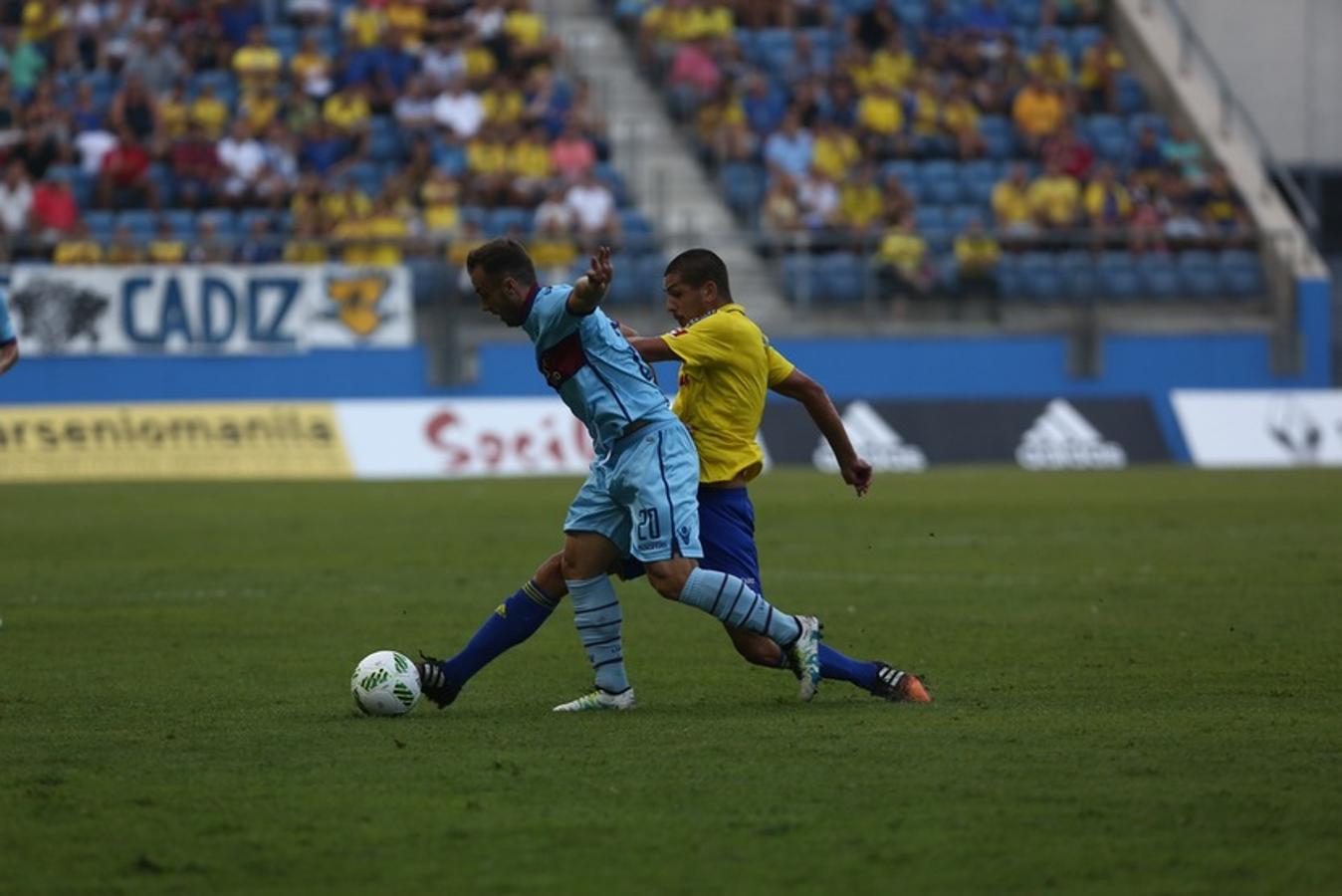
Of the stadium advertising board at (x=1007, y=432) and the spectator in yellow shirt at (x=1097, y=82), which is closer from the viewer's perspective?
the stadium advertising board at (x=1007, y=432)

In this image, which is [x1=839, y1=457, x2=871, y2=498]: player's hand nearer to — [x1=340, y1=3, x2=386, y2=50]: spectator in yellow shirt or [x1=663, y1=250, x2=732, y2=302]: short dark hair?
[x1=663, y1=250, x2=732, y2=302]: short dark hair

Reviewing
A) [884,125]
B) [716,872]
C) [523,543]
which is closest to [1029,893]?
[716,872]

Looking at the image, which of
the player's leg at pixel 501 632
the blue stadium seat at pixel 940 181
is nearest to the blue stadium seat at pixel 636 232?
the blue stadium seat at pixel 940 181

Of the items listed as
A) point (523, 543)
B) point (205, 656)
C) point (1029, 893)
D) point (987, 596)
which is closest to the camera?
point (1029, 893)

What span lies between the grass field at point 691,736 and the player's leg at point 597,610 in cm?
14

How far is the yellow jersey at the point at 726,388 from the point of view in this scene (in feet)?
27.7

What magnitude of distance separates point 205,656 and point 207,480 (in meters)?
15.1

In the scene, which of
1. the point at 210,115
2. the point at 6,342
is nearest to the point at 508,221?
the point at 210,115

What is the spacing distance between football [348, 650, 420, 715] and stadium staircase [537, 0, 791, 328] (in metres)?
20.4

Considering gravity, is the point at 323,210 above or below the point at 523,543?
above

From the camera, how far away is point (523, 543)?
17281 millimetres

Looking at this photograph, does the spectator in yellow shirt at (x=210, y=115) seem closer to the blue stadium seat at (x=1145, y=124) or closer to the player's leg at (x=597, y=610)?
the blue stadium seat at (x=1145, y=124)

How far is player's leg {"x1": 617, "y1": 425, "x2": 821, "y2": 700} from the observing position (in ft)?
26.7

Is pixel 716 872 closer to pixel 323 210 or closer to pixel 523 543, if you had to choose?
pixel 523 543
